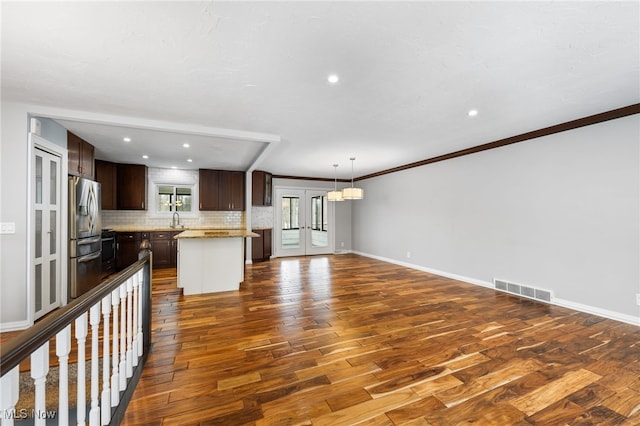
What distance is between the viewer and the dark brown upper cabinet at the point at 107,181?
5695mm

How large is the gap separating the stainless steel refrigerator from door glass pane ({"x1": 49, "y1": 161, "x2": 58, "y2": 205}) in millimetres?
225

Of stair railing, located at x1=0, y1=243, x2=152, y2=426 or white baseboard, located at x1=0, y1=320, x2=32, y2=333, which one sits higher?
stair railing, located at x1=0, y1=243, x2=152, y2=426

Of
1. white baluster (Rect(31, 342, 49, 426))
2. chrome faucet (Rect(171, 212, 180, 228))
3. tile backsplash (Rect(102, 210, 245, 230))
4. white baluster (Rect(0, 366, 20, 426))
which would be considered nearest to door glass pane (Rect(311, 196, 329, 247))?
tile backsplash (Rect(102, 210, 245, 230))

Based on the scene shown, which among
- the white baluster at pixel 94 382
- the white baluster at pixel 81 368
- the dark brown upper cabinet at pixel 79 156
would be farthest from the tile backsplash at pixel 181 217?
the white baluster at pixel 81 368

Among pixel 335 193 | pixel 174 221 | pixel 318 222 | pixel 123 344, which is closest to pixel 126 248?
pixel 174 221

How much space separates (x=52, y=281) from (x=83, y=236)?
752 millimetres

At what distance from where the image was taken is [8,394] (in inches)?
31.3

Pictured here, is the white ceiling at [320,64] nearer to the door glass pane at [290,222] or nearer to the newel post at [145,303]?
the newel post at [145,303]

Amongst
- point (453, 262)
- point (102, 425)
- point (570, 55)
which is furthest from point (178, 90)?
point (453, 262)

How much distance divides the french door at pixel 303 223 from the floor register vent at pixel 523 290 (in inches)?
187

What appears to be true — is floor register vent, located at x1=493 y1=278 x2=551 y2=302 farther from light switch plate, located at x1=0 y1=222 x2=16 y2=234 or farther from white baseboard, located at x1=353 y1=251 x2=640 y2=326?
light switch plate, located at x1=0 y1=222 x2=16 y2=234

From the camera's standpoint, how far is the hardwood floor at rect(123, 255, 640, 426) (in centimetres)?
172

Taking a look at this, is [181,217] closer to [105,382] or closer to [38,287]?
[38,287]

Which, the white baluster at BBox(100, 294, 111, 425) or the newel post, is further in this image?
the newel post
